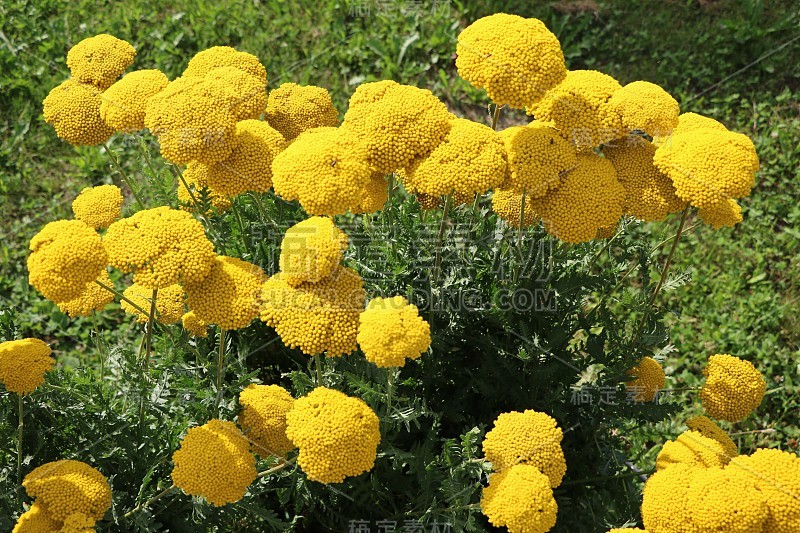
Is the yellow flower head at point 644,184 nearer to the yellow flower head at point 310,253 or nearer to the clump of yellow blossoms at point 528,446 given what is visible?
the clump of yellow blossoms at point 528,446

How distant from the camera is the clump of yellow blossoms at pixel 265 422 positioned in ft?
11.1

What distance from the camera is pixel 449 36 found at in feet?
24.3

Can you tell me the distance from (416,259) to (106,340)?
2.91 m

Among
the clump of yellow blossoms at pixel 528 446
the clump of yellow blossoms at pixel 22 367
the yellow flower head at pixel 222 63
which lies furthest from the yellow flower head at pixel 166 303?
the clump of yellow blossoms at pixel 528 446

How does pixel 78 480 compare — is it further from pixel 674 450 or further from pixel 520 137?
pixel 674 450

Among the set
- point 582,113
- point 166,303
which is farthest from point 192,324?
point 582,113

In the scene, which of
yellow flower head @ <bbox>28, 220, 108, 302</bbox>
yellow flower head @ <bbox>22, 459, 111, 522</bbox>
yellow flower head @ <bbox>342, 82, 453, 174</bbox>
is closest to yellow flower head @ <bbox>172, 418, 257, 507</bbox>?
yellow flower head @ <bbox>22, 459, 111, 522</bbox>

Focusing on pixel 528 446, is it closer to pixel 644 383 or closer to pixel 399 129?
pixel 644 383

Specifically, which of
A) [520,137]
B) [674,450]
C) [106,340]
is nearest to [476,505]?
[674,450]

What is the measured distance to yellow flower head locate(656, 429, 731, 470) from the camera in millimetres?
3418

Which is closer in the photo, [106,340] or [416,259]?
[416,259]

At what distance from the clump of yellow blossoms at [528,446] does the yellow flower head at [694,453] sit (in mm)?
576

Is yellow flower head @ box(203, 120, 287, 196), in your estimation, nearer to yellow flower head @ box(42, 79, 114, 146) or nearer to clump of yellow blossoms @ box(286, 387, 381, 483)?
→ yellow flower head @ box(42, 79, 114, 146)

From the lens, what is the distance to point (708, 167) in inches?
131
